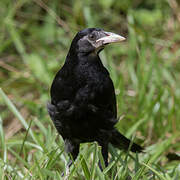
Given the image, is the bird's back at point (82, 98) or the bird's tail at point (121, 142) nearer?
the bird's back at point (82, 98)

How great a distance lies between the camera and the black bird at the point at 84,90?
2.28 metres

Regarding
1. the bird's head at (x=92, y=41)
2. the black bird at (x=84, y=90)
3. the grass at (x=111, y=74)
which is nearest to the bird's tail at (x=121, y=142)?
the grass at (x=111, y=74)

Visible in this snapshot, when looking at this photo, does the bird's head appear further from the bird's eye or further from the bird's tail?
the bird's tail

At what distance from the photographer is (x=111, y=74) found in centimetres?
368

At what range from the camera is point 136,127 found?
9.99 ft

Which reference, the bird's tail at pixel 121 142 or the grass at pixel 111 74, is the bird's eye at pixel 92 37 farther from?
the bird's tail at pixel 121 142

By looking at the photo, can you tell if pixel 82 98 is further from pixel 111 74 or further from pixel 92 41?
pixel 111 74

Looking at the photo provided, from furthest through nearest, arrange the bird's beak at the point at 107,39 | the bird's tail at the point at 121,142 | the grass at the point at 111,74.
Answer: the bird's tail at the point at 121,142 → the grass at the point at 111,74 → the bird's beak at the point at 107,39

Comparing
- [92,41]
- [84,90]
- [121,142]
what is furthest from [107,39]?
[121,142]

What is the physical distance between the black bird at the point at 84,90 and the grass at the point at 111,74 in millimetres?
159

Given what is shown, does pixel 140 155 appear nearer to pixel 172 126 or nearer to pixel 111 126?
pixel 172 126

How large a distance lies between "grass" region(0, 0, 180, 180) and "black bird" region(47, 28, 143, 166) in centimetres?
16

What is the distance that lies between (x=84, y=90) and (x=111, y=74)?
56.4 inches

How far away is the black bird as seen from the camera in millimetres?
2279
